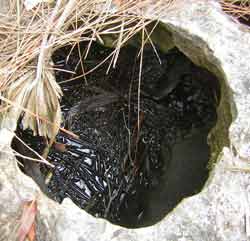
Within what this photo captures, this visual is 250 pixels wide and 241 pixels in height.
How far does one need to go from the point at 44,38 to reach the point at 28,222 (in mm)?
510

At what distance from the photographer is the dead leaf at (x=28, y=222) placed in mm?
1310

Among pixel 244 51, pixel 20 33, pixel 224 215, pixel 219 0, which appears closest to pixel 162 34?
pixel 219 0

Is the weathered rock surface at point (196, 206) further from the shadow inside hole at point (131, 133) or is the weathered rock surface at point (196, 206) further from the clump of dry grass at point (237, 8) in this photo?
the shadow inside hole at point (131, 133)

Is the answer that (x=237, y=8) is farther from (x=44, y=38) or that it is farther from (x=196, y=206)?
(x=196, y=206)

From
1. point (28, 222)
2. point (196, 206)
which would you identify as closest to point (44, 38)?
point (28, 222)

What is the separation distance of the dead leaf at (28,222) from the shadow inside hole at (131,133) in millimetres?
448

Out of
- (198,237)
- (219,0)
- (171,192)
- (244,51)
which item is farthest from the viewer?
(171,192)

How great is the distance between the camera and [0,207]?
132 centimetres

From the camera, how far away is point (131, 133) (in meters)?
1.92

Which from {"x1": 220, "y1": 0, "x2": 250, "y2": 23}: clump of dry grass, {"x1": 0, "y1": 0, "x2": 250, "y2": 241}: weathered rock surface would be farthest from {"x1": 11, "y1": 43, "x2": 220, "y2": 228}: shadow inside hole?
{"x1": 0, "y1": 0, "x2": 250, "y2": 241}: weathered rock surface

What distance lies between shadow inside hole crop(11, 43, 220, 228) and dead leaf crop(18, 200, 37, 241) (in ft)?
1.47

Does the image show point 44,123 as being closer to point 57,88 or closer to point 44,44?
point 57,88

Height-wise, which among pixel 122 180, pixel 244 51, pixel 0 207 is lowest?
pixel 122 180

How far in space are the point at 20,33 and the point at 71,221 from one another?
0.58 meters
